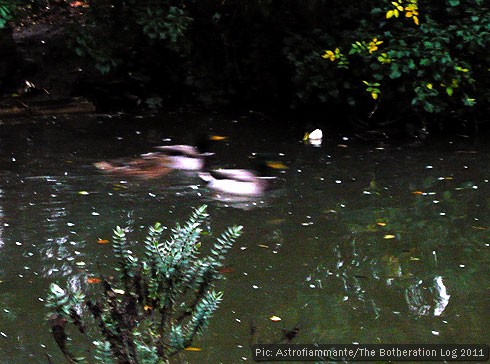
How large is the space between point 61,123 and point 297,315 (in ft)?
18.5

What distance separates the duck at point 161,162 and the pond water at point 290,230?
0.16 meters

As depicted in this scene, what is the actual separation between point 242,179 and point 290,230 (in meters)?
1.46

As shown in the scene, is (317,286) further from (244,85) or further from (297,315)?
(244,85)

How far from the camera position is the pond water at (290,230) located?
4.46 m

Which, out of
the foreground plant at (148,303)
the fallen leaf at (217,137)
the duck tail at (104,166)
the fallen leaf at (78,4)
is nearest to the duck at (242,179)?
the duck tail at (104,166)

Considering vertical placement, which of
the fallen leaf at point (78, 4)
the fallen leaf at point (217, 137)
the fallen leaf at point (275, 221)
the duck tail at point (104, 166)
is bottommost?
the fallen leaf at point (217, 137)

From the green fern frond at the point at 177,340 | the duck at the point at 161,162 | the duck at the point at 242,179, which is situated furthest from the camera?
the duck at the point at 161,162

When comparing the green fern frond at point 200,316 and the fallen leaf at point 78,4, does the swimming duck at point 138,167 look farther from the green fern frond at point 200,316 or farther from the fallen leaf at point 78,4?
the green fern frond at point 200,316

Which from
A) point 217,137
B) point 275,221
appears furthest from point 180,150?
point 275,221

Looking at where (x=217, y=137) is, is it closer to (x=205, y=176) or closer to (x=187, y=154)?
(x=187, y=154)

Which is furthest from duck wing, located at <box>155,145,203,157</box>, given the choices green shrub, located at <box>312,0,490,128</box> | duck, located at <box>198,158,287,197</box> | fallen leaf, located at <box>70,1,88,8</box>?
fallen leaf, located at <box>70,1,88,8</box>

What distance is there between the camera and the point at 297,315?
15.0 ft

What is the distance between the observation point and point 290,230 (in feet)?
19.6

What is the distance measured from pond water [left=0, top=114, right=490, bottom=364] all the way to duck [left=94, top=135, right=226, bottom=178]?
6.5 inches
